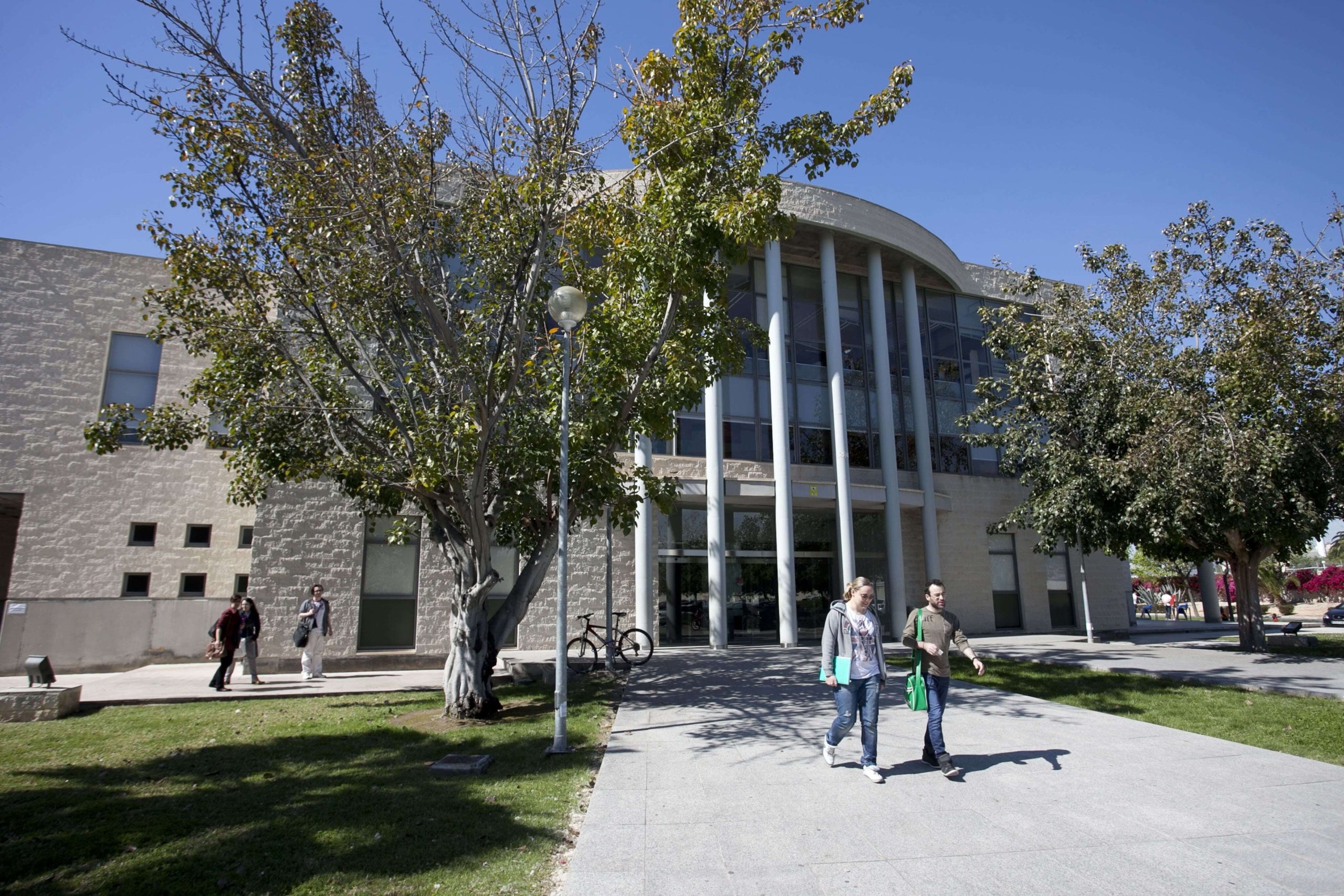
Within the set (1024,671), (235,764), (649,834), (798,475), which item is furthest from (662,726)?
(798,475)

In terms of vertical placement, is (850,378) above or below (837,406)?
above

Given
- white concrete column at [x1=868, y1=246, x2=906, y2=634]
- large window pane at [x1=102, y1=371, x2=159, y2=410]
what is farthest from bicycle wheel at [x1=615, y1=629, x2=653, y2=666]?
large window pane at [x1=102, y1=371, x2=159, y2=410]

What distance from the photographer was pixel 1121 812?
5.31 metres

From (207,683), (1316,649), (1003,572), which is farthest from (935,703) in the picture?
(1003,572)

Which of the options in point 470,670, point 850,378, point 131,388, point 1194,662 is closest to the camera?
point 470,670

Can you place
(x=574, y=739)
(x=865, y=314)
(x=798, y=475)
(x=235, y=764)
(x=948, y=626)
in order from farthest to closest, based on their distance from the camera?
1. (x=865, y=314)
2. (x=798, y=475)
3. (x=574, y=739)
4. (x=235, y=764)
5. (x=948, y=626)

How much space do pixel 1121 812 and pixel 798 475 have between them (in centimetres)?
1461

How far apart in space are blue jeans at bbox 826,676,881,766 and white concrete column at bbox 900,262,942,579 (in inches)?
600

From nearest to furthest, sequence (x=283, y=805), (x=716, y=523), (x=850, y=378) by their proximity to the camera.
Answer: (x=283, y=805), (x=716, y=523), (x=850, y=378)

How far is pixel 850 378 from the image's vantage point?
71.3 feet

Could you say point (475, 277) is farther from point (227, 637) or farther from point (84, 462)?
point (84, 462)

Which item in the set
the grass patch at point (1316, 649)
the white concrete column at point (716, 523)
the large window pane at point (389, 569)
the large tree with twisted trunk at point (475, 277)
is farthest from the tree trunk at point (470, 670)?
the grass patch at point (1316, 649)

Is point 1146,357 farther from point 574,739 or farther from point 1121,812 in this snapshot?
point 574,739

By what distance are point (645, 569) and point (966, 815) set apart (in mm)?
12402
